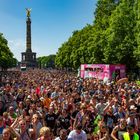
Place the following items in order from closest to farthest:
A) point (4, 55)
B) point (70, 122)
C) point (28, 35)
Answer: point (70, 122) → point (4, 55) → point (28, 35)

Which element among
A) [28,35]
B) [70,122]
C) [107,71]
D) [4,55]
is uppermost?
[28,35]

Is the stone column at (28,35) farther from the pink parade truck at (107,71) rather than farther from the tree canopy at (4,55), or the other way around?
the pink parade truck at (107,71)

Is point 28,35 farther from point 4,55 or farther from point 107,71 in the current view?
point 107,71

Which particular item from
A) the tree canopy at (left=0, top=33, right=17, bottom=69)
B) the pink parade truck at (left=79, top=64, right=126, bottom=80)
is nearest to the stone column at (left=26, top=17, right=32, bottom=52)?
the tree canopy at (left=0, top=33, right=17, bottom=69)

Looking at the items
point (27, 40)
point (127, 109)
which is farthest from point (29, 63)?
point (127, 109)

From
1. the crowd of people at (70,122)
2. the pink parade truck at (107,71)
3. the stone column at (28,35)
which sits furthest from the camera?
the stone column at (28,35)

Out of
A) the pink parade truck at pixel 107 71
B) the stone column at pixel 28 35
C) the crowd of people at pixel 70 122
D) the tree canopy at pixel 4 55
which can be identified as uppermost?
the stone column at pixel 28 35

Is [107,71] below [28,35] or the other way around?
below

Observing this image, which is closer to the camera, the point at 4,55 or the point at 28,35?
the point at 4,55

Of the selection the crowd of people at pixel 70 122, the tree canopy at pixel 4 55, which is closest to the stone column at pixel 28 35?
the tree canopy at pixel 4 55

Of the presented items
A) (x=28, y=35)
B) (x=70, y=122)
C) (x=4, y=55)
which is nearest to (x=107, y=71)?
(x=70, y=122)

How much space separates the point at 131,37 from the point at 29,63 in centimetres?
14286

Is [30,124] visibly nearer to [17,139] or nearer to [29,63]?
[17,139]

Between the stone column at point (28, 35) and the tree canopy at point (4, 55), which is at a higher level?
the stone column at point (28, 35)
